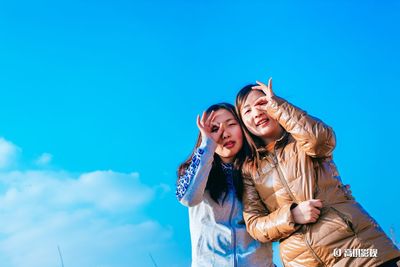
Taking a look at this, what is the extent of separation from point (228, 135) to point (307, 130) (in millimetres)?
977

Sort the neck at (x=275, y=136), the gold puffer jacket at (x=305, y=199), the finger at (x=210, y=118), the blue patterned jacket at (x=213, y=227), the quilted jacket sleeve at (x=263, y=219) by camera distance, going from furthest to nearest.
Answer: the finger at (x=210, y=118), the neck at (x=275, y=136), the blue patterned jacket at (x=213, y=227), the quilted jacket sleeve at (x=263, y=219), the gold puffer jacket at (x=305, y=199)

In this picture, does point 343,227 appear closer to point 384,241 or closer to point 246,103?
point 384,241

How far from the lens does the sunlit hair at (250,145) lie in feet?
14.4

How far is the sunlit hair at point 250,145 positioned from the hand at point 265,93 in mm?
161

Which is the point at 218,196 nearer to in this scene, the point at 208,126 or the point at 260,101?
the point at 208,126

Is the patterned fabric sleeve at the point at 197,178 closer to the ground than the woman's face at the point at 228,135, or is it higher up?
Result: closer to the ground

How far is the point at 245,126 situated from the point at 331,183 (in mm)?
1083

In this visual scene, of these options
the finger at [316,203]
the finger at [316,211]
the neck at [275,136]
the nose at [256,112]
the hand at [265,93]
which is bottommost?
the finger at [316,211]

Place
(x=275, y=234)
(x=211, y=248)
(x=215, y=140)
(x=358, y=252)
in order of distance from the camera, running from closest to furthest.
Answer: (x=358, y=252), (x=275, y=234), (x=211, y=248), (x=215, y=140)

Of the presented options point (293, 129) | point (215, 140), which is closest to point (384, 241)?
point (293, 129)

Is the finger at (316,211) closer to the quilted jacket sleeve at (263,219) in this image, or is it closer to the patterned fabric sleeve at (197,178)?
the quilted jacket sleeve at (263,219)

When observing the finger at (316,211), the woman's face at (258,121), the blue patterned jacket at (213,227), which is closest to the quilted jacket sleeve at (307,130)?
the woman's face at (258,121)

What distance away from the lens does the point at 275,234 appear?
3953 millimetres

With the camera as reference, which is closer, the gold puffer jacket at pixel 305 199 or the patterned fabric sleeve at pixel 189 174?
the gold puffer jacket at pixel 305 199
